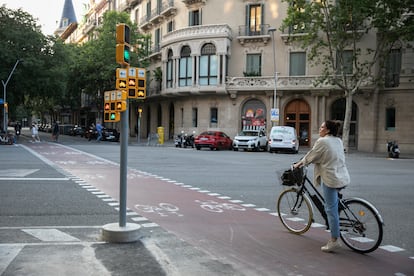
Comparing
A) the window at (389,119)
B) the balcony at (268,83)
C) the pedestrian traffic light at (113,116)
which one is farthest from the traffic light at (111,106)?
the window at (389,119)

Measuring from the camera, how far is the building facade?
1405 inches

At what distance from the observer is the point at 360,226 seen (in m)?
6.09

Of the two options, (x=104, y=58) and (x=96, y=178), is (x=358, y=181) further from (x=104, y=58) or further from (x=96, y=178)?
(x=104, y=58)

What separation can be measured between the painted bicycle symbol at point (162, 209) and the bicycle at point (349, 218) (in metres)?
2.30

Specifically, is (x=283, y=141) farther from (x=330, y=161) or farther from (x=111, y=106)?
(x=111, y=106)

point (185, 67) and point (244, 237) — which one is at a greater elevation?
point (185, 67)

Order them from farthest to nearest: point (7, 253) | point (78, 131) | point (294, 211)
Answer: point (78, 131), point (294, 211), point (7, 253)

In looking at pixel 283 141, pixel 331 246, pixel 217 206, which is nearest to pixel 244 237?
pixel 331 246

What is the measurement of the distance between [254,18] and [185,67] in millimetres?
7742

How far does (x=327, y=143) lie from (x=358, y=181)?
28.5ft

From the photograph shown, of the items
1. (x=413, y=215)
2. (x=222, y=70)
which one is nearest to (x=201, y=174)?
(x=413, y=215)

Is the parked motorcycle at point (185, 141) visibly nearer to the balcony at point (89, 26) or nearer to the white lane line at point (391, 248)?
the white lane line at point (391, 248)

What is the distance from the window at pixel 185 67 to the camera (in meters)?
41.4

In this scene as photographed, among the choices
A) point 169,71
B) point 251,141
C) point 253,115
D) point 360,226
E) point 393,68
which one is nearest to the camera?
point 360,226
